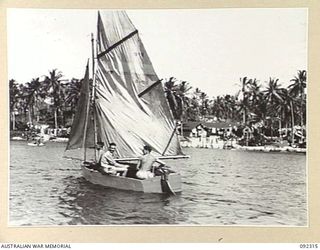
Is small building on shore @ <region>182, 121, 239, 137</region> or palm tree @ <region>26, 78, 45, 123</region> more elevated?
palm tree @ <region>26, 78, 45, 123</region>

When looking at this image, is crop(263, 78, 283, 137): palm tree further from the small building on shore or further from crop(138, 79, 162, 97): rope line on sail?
crop(138, 79, 162, 97): rope line on sail

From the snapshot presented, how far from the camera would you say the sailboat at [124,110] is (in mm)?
1258

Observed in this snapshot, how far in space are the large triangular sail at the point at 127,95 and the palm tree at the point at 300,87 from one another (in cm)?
18

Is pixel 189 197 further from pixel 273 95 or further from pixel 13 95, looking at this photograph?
pixel 13 95

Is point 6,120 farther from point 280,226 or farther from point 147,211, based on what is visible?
point 280,226

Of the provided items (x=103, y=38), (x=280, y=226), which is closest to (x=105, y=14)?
(x=103, y=38)

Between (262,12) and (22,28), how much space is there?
1.15 ft

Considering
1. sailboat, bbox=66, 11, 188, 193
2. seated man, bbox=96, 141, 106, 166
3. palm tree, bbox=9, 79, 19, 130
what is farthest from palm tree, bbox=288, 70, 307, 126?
palm tree, bbox=9, 79, 19, 130

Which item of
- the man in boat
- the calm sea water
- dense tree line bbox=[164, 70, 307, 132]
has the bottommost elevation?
the calm sea water

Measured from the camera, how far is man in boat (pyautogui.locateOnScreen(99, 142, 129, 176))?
1267mm

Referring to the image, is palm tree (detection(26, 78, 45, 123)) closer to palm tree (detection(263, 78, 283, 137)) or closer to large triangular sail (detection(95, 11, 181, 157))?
large triangular sail (detection(95, 11, 181, 157))

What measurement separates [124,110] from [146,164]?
3.5 inches

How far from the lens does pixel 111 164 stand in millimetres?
1275

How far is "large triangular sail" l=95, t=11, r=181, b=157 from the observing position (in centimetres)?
126
